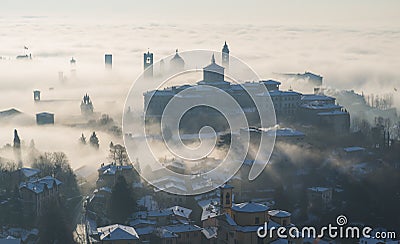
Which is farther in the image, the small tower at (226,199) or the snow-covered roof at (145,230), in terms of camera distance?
the snow-covered roof at (145,230)

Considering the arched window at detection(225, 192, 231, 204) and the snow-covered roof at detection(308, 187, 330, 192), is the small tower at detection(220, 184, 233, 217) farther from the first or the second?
the snow-covered roof at detection(308, 187, 330, 192)

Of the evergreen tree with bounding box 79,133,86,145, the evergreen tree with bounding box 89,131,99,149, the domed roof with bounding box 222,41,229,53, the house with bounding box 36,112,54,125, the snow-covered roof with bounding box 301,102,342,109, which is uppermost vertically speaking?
the domed roof with bounding box 222,41,229,53

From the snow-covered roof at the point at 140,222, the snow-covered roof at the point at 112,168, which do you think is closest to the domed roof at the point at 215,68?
the snow-covered roof at the point at 112,168

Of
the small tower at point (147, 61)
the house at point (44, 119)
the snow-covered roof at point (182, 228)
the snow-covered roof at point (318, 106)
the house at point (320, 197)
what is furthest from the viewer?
the small tower at point (147, 61)

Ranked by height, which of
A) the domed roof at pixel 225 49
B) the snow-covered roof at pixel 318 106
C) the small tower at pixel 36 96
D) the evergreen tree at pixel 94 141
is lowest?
the small tower at pixel 36 96

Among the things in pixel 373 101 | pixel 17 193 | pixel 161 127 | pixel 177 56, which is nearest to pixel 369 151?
pixel 161 127

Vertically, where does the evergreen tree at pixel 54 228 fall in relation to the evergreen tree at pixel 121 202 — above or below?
below

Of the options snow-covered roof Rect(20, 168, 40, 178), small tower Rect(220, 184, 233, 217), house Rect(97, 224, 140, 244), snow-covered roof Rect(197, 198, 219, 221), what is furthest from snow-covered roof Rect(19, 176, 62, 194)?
small tower Rect(220, 184, 233, 217)

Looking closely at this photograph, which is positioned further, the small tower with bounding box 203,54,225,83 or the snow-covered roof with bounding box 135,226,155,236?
the small tower with bounding box 203,54,225,83

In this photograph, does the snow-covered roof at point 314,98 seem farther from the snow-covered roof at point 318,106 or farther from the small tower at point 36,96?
the small tower at point 36,96

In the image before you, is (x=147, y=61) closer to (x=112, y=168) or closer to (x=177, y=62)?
(x=177, y=62)

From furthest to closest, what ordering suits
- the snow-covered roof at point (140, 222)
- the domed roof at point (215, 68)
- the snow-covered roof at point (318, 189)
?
the domed roof at point (215, 68) < the snow-covered roof at point (318, 189) < the snow-covered roof at point (140, 222)

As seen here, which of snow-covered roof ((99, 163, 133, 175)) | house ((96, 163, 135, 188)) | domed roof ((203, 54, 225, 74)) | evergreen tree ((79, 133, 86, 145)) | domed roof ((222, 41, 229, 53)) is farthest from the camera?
domed roof ((222, 41, 229, 53))

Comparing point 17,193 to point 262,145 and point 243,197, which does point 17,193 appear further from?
point 262,145
